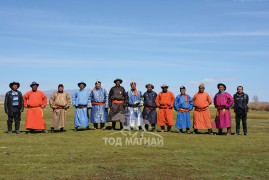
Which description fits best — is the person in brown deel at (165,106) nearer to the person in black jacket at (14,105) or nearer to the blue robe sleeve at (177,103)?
the blue robe sleeve at (177,103)

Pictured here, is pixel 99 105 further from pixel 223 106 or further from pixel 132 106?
pixel 223 106

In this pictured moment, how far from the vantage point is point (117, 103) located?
19656 millimetres

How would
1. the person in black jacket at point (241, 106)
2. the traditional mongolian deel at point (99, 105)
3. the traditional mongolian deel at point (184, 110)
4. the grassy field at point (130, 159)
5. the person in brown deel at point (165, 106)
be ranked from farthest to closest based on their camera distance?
the person in brown deel at point (165, 106), the traditional mongolian deel at point (184, 110), the traditional mongolian deel at point (99, 105), the person in black jacket at point (241, 106), the grassy field at point (130, 159)

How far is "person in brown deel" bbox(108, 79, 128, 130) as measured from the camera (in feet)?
64.1

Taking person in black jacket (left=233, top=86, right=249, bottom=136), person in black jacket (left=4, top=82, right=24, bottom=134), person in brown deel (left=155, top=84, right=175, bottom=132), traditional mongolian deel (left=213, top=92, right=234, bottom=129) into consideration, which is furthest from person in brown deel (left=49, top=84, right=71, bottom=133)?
person in black jacket (left=233, top=86, right=249, bottom=136)

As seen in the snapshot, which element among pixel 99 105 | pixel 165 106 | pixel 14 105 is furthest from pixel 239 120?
pixel 14 105

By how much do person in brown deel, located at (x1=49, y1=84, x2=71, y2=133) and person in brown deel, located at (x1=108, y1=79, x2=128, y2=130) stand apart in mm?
2206

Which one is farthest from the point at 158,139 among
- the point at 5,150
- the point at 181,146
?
the point at 5,150

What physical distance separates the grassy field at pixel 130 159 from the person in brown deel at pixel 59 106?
3575 mm

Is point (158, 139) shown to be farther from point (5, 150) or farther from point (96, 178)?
point (96, 178)

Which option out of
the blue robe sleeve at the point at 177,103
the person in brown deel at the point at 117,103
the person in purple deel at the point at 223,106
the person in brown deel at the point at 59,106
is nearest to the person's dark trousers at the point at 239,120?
the person in purple deel at the point at 223,106

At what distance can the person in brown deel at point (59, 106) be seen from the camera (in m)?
19.3

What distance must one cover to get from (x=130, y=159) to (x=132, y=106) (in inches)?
343

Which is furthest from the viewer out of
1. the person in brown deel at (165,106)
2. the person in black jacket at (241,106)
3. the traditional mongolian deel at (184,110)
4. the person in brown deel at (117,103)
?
the person in brown deel at (165,106)
